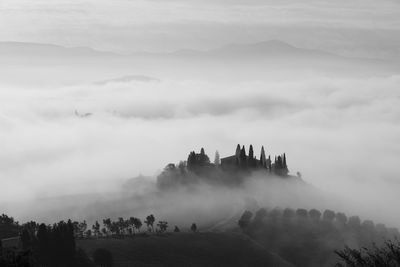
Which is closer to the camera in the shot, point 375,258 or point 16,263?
point 375,258

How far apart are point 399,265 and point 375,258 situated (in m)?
2.74

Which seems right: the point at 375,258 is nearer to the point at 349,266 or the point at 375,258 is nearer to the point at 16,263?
the point at 349,266

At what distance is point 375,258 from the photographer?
360 feet

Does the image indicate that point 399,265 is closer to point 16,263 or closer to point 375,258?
point 375,258

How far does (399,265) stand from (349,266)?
242 inches

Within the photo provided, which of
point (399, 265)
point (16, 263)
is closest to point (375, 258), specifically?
point (399, 265)

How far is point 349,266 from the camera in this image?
112 metres

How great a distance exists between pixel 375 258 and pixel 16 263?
2614 inches

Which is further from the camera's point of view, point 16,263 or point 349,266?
point 16,263

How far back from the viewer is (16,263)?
155 meters

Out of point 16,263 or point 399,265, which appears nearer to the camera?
point 399,265

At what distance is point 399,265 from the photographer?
108 meters
